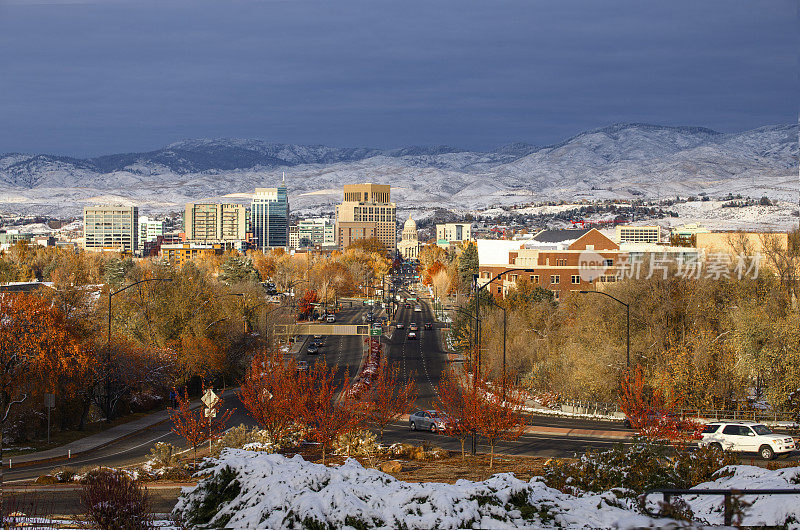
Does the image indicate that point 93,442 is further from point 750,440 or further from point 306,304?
point 306,304

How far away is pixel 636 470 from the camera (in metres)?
17.0

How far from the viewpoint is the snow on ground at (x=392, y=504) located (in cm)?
1173

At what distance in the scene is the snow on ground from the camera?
11.7 m

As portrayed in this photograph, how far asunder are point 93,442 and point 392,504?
94.8ft

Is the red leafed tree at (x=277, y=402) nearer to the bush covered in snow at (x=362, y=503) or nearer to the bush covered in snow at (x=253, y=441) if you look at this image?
the bush covered in snow at (x=253, y=441)

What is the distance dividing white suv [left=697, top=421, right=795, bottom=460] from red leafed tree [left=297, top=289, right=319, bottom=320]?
70.3 m

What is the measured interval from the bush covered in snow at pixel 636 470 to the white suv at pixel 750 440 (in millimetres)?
12243

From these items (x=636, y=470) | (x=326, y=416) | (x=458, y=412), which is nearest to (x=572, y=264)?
(x=458, y=412)

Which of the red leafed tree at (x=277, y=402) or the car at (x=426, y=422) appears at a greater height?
the red leafed tree at (x=277, y=402)

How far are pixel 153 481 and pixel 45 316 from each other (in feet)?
52.7

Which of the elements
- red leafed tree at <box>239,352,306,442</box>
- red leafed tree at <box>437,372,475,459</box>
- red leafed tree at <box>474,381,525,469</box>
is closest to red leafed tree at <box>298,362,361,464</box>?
red leafed tree at <box>239,352,306,442</box>

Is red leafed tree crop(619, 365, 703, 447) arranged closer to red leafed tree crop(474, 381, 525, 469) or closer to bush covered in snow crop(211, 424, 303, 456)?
red leafed tree crop(474, 381, 525, 469)

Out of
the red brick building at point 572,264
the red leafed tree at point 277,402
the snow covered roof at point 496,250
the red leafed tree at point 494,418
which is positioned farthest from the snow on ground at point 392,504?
the snow covered roof at point 496,250

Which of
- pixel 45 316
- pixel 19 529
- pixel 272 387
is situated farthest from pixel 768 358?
pixel 19 529
